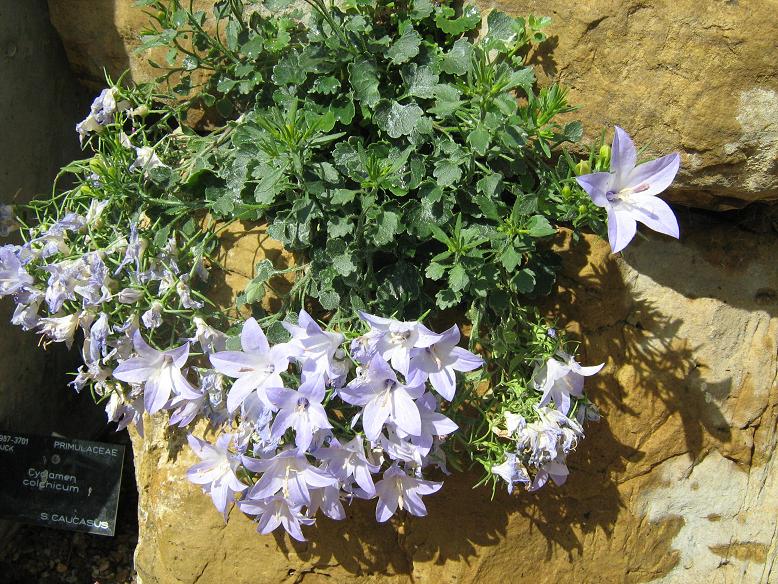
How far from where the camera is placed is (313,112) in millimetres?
2471

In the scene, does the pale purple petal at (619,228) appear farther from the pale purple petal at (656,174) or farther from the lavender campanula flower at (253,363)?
the lavender campanula flower at (253,363)

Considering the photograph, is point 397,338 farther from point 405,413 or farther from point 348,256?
point 348,256

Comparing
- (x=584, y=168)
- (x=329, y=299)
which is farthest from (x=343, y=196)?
(x=584, y=168)

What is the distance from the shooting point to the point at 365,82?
245 centimetres

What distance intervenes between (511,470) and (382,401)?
509 mm

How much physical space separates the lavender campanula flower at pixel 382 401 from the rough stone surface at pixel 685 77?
114cm

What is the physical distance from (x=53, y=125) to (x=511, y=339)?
226cm

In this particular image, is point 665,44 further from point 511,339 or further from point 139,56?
point 139,56

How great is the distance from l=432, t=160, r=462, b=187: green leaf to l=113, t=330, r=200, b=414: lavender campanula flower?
87cm

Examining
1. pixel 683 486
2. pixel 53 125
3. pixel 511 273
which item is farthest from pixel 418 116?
pixel 53 125

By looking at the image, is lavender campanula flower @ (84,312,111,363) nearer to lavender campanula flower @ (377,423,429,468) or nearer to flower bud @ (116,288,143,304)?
flower bud @ (116,288,143,304)

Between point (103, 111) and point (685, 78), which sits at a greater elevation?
point (685, 78)

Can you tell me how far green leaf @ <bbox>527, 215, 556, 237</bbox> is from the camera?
2198 millimetres

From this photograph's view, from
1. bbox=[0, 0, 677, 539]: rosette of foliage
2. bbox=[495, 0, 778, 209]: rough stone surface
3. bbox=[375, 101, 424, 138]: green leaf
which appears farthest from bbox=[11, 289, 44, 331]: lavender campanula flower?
bbox=[495, 0, 778, 209]: rough stone surface
